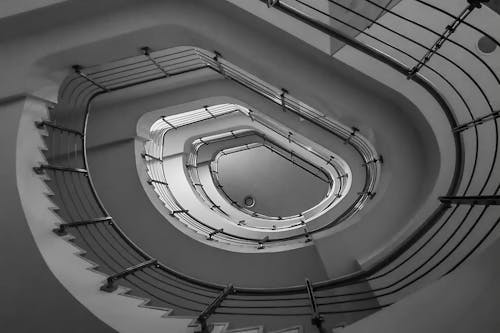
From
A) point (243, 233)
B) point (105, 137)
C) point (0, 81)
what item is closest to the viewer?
point (0, 81)

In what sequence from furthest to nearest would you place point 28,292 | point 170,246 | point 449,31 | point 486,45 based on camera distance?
point 170,246 < point 28,292 < point 486,45 < point 449,31

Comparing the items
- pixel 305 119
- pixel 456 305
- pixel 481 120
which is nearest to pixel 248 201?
pixel 305 119

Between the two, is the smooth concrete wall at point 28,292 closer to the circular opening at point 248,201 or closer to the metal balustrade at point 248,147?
the metal balustrade at point 248,147

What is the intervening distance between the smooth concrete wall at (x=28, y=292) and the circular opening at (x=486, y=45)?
2.87m

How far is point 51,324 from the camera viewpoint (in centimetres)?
241

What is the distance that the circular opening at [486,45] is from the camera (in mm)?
2114

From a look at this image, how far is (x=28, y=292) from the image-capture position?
2.37 m

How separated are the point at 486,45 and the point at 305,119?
8.25ft

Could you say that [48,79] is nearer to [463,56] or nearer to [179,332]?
[179,332]

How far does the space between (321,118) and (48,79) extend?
280 centimetres

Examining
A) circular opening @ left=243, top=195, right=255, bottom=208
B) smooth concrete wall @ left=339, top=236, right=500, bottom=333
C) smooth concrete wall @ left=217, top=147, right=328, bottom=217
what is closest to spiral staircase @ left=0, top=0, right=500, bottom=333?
smooth concrete wall @ left=339, top=236, right=500, bottom=333

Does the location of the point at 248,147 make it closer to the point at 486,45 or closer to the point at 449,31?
the point at 486,45

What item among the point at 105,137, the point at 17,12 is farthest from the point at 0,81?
the point at 105,137

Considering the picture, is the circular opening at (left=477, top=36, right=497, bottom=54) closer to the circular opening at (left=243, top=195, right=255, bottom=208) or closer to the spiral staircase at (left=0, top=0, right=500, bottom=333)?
the spiral staircase at (left=0, top=0, right=500, bottom=333)
